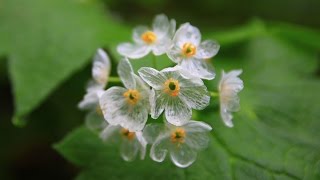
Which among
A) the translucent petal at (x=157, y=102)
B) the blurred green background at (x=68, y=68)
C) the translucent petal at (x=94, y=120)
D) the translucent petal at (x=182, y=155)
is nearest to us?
the translucent petal at (x=157, y=102)

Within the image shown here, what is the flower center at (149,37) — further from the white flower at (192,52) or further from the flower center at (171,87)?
the flower center at (171,87)

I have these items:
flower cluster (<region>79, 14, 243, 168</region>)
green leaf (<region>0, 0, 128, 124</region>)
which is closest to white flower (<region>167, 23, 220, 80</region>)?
flower cluster (<region>79, 14, 243, 168</region>)

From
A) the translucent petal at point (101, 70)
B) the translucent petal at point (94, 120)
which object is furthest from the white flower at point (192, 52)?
the translucent petal at point (94, 120)

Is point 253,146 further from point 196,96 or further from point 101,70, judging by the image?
point 101,70

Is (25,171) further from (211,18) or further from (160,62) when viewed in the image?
(211,18)

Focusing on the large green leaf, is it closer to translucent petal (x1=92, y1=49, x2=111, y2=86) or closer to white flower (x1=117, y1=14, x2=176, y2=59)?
translucent petal (x1=92, y1=49, x2=111, y2=86)

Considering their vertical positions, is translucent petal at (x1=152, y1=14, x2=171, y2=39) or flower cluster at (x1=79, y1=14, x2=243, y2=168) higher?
translucent petal at (x1=152, y1=14, x2=171, y2=39)

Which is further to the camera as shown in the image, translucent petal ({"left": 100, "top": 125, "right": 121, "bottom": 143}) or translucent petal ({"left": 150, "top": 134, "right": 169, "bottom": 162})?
translucent petal ({"left": 100, "top": 125, "right": 121, "bottom": 143})
